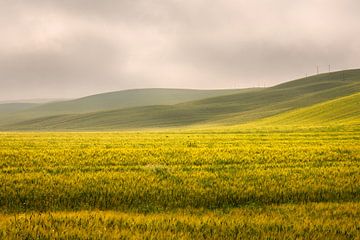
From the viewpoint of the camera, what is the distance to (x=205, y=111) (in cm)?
14700

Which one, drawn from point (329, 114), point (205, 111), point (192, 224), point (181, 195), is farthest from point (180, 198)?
point (205, 111)

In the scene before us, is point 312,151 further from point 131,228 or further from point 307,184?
point 131,228

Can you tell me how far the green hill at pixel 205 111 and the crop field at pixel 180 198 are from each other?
102 m

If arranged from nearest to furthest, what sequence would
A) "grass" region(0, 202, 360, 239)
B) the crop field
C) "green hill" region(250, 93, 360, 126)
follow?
"grass" region(0, 202, 360, 239), the crop field, "green hill" region(250, 93, 360, 126)

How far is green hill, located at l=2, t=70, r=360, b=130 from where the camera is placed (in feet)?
413

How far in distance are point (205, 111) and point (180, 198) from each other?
136566 mm

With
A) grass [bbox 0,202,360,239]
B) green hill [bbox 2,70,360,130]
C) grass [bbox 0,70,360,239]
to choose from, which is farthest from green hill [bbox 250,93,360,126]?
grass [bbox 0,202,360,239]

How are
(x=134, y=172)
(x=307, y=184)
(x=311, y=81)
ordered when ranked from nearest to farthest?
(x=307, y=184)
(x=134, y=172)
(x=311, y=81)

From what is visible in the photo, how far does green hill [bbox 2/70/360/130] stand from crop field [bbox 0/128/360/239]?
10162cm

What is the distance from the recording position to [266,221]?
8.72 meters

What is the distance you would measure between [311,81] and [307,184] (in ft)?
639

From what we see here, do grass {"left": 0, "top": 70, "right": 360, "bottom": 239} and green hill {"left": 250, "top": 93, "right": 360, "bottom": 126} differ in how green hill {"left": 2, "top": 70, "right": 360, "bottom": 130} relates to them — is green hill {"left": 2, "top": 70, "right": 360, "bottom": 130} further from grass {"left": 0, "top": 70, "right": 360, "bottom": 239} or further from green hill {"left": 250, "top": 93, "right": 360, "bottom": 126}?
grass {"left": 0, "top": 70, "right": 360, "bottom": 239}

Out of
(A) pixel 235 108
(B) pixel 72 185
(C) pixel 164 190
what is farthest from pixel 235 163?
(A) pixel 235 108

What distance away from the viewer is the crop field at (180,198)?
26.5 feet
